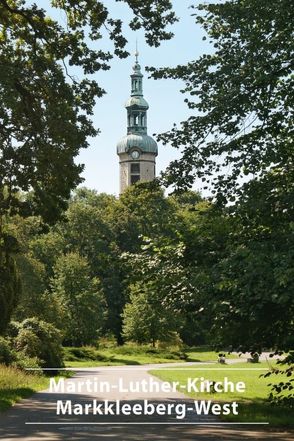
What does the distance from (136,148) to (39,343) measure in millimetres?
91752

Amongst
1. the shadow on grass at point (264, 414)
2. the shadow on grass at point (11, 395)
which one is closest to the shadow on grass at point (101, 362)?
the shadow on grass at point (11, 395)

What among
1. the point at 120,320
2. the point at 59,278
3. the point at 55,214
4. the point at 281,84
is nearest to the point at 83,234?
the point at 120,320

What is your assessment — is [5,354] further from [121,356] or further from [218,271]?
[121,356]

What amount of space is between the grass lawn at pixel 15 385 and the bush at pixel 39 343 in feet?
9.80

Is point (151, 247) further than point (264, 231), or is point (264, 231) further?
point (151, 247)

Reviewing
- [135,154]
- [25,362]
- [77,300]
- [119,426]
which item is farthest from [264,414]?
[135,154]

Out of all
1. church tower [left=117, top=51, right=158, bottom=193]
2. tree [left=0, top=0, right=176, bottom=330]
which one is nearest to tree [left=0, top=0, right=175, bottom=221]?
tree [left=0, top=0, right=176, bottom=330]

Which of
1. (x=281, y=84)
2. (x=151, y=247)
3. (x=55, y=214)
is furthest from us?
(x=55, y=214)

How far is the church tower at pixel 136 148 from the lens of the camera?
118 meters

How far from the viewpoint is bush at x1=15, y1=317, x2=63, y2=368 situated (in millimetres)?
28141

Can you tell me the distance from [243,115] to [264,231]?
7.30 feet

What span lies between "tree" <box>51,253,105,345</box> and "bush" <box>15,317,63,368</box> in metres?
22.0

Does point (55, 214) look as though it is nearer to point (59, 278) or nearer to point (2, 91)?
point (2, 91)

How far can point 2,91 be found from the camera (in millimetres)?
13805
